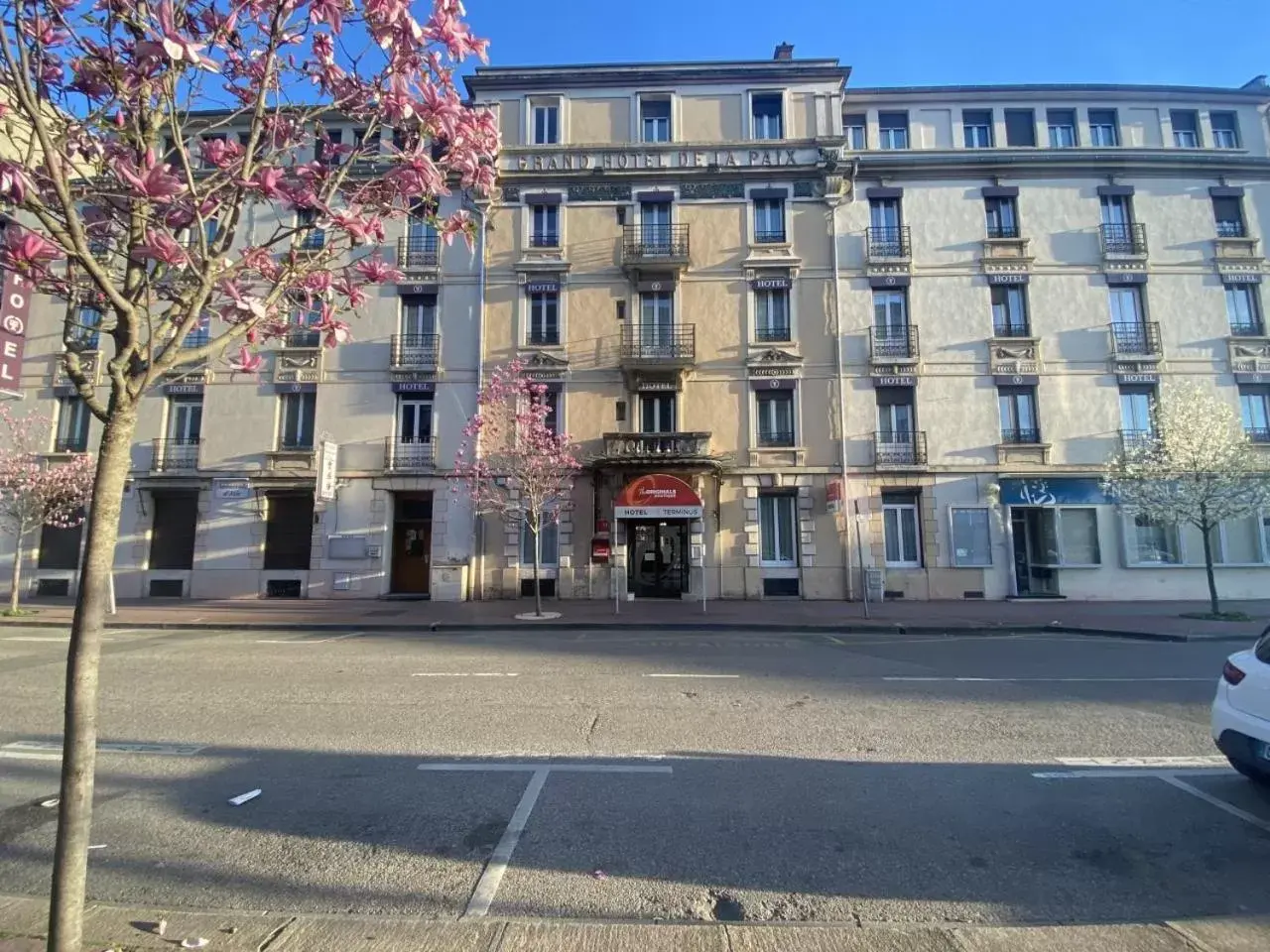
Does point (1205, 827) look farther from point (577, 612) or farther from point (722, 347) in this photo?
point (722, 347)

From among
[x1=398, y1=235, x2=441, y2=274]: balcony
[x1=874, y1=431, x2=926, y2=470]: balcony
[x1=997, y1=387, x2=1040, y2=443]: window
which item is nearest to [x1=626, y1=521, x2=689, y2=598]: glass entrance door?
[x1=874, y1=431, x2=926, y2=470]: balcony

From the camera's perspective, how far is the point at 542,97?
74.8 ft

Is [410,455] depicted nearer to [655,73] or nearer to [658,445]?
[658,445]

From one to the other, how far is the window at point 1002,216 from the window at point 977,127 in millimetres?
2549

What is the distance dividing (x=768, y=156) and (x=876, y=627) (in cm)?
1596

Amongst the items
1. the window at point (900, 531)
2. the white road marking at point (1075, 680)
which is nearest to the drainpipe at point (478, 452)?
the window at point (900, 531)

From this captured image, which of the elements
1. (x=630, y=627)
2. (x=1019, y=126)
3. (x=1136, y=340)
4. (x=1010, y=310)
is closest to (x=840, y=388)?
(x=1010, y=310)

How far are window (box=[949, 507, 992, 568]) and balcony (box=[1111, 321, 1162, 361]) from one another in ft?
22.6

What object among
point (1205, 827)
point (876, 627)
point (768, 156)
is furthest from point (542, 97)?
point (1205, 827)

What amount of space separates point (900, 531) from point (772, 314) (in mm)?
8109

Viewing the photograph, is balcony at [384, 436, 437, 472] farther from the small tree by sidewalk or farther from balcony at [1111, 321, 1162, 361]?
balcony at [1111, 321, 1162, 361]

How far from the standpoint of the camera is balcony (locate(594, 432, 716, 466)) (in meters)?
20.0

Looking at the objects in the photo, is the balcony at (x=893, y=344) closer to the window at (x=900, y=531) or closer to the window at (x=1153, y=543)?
the window at (x=900, y=531)

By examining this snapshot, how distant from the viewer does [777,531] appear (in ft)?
69.6
